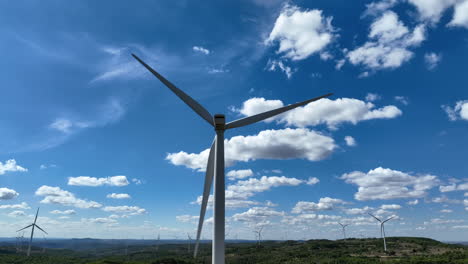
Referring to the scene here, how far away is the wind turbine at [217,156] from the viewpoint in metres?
29.8

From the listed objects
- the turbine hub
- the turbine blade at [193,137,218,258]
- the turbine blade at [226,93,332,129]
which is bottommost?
the turbine blade at [193,137,218,258]

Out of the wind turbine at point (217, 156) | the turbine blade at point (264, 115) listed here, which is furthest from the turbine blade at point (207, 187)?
the turbine blade at point (264, 115)

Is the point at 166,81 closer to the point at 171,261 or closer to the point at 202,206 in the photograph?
the point at 202,206

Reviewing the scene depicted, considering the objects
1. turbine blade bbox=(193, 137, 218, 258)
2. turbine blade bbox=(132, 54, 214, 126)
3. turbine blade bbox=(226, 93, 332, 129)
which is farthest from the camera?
turbine blade bbox=(226, 93, 332, 129)

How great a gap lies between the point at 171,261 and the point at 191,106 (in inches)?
6613

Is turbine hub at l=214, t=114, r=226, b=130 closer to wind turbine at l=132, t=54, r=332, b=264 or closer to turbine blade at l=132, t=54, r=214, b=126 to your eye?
wind turbine at l=132, t=54, r=332, b=264

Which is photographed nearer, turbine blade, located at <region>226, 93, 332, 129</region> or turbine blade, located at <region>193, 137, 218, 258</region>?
turbine blade, located at <region>193, 137, 218, 258</region>

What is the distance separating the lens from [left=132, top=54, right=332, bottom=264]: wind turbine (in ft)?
97.6

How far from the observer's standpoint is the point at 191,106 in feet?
123

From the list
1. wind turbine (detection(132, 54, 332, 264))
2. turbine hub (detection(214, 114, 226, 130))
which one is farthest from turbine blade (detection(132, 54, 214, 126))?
turbine hub (detection(214, 114, 226, 130))

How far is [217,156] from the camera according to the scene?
112ft

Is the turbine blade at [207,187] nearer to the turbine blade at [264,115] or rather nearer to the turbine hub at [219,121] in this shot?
the turbine hub at [219,121]

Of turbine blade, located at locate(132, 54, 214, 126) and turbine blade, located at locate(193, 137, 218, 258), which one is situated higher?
turbine blade, located at locate(132, 54, 214, 126)

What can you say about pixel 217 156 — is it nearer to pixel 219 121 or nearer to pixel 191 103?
pixel 219 121
